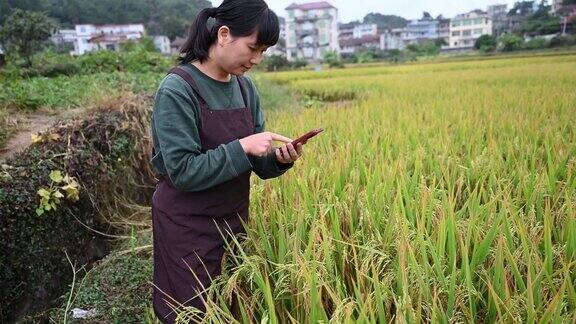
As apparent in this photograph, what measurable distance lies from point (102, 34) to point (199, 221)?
139 ft

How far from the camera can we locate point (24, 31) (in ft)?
42.4

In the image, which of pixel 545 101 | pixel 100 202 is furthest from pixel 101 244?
pixel 545 101

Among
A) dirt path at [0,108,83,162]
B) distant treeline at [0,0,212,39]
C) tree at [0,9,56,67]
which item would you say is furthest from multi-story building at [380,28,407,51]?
dirt path at [0,108,83,162]

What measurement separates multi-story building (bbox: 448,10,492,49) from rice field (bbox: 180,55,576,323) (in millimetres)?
49385

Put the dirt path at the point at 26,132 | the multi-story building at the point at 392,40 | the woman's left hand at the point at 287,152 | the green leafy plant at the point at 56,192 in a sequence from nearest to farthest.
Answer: the woman's left hand at the point at 287,152 → the green leafy plant at the point at 56,192 → the dirt path at the point at 26,132 → the multi-story building at the point at 392,40

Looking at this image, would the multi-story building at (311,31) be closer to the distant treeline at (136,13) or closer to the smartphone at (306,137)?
the distant treeline at (136,13)

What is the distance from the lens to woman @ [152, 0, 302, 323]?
1263 millimetres

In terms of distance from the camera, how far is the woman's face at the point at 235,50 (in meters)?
1.32

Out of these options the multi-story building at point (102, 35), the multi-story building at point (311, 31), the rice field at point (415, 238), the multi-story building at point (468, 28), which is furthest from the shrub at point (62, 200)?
the multi-story building at point (468, 28)

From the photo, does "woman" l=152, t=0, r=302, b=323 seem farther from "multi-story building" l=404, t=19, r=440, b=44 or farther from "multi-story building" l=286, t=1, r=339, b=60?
"multi-story building" l=404, t=19, r=440, b=44

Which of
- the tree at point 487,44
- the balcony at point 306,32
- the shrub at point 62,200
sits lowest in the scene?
the shrub at point 62,200

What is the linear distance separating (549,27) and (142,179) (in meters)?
17.7

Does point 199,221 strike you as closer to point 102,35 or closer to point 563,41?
point 563,41

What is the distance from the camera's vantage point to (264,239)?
58.2 inches
